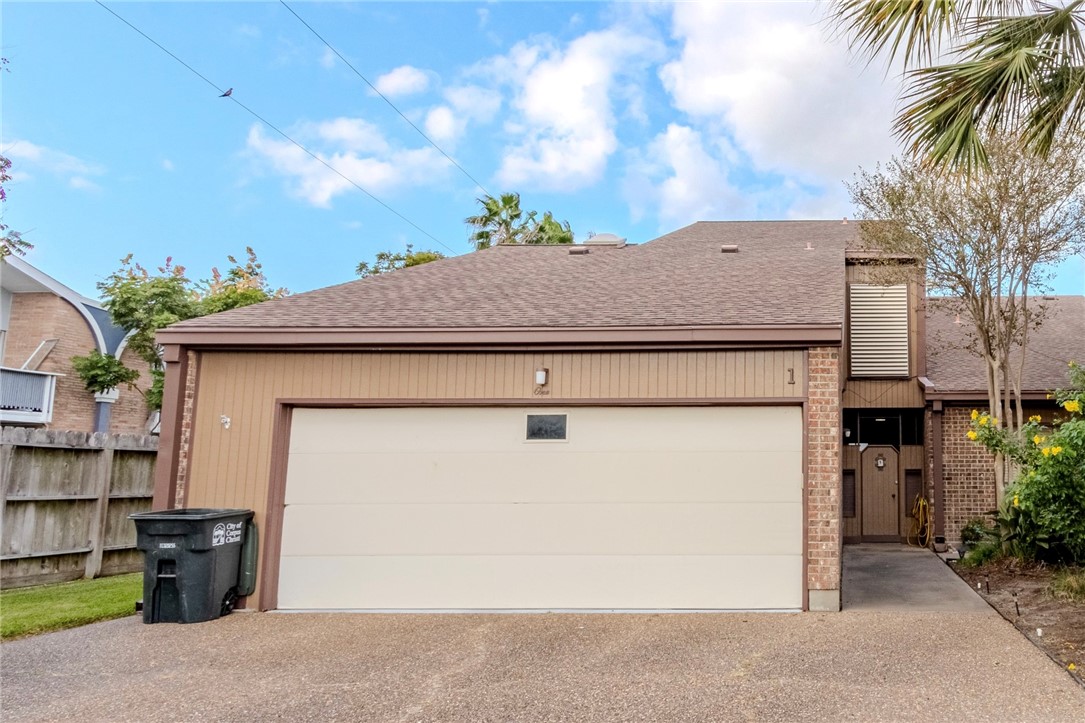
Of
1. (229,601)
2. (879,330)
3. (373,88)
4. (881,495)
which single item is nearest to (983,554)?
(881,495)

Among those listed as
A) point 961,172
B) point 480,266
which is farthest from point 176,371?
point 961,172

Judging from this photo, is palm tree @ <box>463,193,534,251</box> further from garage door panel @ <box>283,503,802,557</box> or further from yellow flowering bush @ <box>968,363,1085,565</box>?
yellow flowering bush @ <box>968,363,1085,565</box>

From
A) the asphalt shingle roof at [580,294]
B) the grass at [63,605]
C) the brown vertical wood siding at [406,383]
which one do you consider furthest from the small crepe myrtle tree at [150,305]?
the brown vertical wood siding at [406,383]

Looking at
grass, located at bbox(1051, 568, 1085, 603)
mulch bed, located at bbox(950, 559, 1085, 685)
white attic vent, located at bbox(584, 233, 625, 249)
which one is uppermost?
white attic vent, located at bbox(584, 233, 625, 249)

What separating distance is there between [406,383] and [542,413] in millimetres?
1453

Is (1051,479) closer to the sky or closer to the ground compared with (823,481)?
closer to the sky

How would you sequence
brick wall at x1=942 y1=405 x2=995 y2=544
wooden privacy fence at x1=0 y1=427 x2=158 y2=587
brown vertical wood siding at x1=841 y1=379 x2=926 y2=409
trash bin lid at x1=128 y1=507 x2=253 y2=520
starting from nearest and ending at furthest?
trash bin lid at x1=128 y1=507 x2=253 y2=520 < wooden privacy fence at x1=0 y1=427 x2=158 y2=587 < brick wall at x1=942 y1=405 x2=995 y2=544 < brown vertical wood siding at x1=841 y1=379 x2=926 y2=409

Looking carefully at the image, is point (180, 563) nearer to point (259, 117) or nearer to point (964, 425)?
point (259, 117)

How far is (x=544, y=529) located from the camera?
7566 millimetres

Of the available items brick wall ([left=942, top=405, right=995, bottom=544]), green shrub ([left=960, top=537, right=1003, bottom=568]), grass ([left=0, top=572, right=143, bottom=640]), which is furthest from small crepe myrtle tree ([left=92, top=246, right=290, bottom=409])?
green shrub ([left=960, top=537, right=1003, bottom=568])

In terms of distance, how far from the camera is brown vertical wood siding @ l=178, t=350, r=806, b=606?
294 inches

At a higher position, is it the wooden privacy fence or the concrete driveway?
the wooden privacy fence

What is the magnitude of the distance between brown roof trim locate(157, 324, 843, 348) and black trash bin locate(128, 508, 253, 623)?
186 cm

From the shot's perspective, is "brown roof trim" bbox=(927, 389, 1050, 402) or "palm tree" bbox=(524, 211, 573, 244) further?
"palm tree" bbox=(524, 211, 573, 244)
